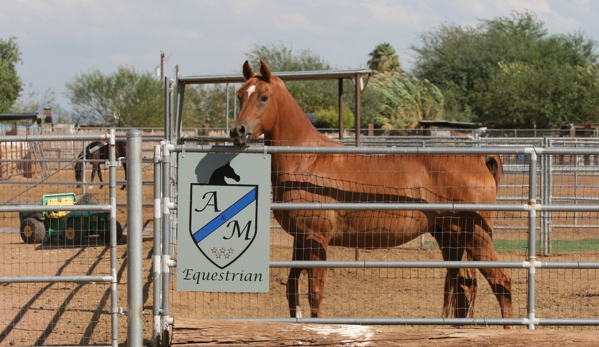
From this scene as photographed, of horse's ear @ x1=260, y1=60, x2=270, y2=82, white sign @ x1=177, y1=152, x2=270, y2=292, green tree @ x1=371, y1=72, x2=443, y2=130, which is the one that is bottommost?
white sign @ x1=177, y1=152, x2=270, y2=292

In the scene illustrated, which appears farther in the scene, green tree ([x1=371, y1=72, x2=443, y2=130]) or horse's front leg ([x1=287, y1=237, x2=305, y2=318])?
green tree ([x1=371, y1=72, x2=443, y2=130])

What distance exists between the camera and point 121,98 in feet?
146

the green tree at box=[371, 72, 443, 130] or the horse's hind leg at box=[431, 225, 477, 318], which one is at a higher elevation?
the green tree at box=[371, 72, 443, 130]

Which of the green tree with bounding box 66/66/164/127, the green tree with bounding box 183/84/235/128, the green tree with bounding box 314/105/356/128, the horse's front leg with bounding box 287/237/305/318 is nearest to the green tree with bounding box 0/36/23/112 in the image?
the green tree with bounding box 66/66/164/127

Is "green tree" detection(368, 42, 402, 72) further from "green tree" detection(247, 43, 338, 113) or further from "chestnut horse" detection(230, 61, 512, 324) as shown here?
"chestnut horse" detection(230, 61, 512, 324)

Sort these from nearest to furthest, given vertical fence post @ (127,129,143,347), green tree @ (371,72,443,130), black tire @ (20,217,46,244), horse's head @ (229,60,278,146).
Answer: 1. vertical fence post @ (127,129,143,347)
2. horse's head @ (229,60,278,146)
3. black tire @ (20,217,46,244)
4. green tree @ (371,72,443,130)

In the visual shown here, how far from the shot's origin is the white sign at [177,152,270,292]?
14.2 feet

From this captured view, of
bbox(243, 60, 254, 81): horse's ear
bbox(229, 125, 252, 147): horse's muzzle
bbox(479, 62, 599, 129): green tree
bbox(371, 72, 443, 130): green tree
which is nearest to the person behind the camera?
bbox(229, 125, 252, 147): horse's muzzle

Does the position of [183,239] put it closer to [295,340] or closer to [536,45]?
[295,340]

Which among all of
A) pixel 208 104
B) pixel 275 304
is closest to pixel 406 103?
pixel 208 104

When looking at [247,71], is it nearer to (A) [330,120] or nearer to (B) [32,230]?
(B) [32,230]

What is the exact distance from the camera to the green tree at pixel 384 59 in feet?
232

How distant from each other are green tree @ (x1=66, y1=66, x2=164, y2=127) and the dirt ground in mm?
32669

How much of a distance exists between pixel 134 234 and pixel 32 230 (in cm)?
673
